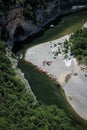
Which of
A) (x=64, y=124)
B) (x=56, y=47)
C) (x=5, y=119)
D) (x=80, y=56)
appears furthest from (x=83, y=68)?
(x=5, y=119)

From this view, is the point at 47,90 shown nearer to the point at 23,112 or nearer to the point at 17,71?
the point at 17,71

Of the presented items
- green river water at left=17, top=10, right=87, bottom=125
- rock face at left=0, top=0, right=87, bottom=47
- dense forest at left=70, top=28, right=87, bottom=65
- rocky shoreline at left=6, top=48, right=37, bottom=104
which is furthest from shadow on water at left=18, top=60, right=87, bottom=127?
rock face at left=0, top=0, right=87, bottom=47

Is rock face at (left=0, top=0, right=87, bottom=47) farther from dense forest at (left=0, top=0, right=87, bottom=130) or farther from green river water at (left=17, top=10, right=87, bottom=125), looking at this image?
dense forest at (left=0, top=0, right=87, bottom=130)

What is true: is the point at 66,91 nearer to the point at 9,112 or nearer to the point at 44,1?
the point at 9,112

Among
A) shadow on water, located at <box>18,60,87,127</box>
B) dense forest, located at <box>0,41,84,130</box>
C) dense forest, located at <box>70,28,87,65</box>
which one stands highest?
dense forest, located at <box>70,28,87,65</box>

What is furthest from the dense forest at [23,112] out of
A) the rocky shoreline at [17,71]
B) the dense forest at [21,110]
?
the rocky shoreline at [17,71]
